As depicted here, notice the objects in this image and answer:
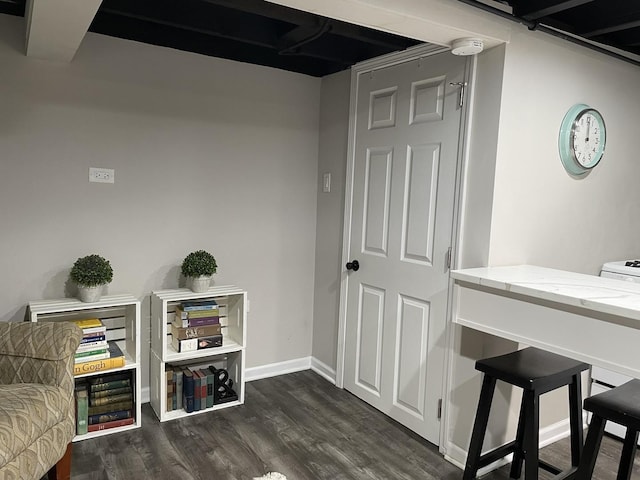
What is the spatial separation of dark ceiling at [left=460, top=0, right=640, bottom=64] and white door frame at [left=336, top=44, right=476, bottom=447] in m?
0.28

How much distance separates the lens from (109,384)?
270 cm

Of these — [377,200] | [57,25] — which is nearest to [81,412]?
[57,25]

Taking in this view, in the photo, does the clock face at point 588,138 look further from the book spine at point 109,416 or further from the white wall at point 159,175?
the book spine at point 109,416

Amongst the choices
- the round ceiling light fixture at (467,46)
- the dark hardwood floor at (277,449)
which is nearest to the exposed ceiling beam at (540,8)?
the round ceiling light fixture at (467,46)

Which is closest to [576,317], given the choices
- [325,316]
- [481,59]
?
[481,59]

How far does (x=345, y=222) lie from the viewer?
127 inches

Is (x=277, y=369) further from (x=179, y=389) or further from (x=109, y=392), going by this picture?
(x=109, y=392)

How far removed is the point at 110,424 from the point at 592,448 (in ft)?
7.65

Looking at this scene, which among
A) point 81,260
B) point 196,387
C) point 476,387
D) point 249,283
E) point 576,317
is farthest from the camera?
point 249,283

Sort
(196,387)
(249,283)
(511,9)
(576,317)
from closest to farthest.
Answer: (576,317), (511,9), (196,387), (249,283)

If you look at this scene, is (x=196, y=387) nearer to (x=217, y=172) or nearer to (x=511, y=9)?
(x=217, y=172)

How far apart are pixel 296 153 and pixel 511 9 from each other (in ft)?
5.42

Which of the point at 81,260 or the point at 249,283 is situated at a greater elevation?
the point at 81,260

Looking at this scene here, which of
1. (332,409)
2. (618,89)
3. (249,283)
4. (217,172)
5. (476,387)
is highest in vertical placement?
(618,89)
